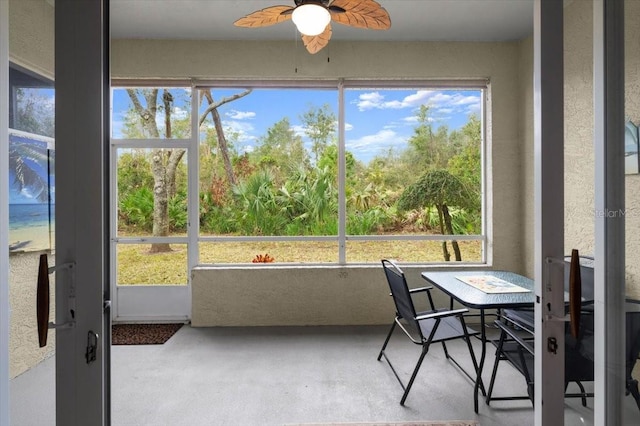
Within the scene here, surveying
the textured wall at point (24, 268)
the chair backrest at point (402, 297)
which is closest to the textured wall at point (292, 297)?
the chair backrest at point (402, 297)

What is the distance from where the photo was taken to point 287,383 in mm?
2514

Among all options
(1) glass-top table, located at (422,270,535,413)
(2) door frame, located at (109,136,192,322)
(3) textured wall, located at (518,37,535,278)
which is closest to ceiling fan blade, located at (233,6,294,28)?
(2) door frame, located at (109,136,192,322)

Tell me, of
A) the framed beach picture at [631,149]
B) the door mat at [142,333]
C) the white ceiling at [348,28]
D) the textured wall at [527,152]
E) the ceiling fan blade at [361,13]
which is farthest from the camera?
the textured wall at [527,152]

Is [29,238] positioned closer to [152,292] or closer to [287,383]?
[287,383]

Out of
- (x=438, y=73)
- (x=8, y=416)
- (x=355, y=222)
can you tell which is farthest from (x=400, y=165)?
(x=8, y=416)

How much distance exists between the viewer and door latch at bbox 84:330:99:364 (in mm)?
939

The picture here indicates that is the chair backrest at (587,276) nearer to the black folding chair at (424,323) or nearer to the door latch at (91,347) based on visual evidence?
the black folding chair at (424,323)

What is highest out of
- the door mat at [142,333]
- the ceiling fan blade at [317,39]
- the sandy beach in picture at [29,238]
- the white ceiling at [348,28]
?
the white ceiling at [348,28]

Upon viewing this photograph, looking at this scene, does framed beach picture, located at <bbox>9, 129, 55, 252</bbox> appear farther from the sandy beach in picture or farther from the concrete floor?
the concrete floor

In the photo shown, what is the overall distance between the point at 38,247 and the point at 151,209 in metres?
3.04

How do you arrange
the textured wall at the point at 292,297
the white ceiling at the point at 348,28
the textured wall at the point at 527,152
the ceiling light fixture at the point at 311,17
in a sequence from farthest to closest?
the textured wall at the point at 292,297, the textured wall at the point at 527,152, the white ceiling at the point at 348,28, the ceiling light fixture at the point at 311,17

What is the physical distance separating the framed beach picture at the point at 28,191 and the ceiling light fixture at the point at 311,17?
1.57 metres

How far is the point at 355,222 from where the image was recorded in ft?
12.8

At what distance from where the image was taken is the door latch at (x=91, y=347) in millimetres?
939
